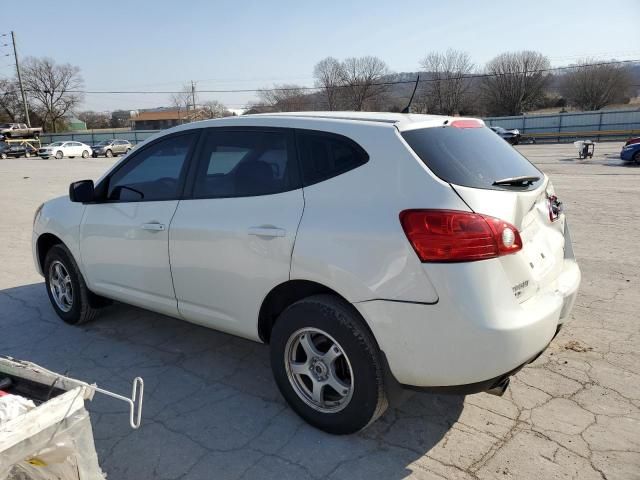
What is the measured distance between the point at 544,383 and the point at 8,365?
3099 millimetres

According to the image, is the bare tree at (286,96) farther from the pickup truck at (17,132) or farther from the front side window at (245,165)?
the front side window at (245,165)

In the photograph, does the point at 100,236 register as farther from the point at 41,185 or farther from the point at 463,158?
the point at 41,185

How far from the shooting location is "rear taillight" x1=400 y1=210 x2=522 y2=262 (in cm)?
223

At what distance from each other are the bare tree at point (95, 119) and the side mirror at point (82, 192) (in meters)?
102

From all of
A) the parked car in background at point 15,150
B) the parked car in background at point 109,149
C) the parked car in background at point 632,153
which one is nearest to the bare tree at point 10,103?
the parked car in background at point 15,150

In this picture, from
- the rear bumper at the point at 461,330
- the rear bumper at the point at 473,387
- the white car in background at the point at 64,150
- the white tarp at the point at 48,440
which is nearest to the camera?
the white tarp at the point at 48,440

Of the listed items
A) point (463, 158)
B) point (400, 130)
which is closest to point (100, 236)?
point (400, 130)

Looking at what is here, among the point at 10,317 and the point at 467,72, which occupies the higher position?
the point at 467,72

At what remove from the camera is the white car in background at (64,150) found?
39.4m

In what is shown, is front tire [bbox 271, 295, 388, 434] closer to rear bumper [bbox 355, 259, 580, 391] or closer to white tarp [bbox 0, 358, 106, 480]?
rear bumper [bbox 355, 259, 580, 391]

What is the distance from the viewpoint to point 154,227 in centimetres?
343

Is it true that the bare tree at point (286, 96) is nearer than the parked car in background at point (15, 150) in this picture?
No

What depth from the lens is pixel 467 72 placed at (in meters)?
71.4

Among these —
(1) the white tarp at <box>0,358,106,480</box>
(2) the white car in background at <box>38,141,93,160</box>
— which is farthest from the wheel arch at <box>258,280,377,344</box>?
(2) the white car in background at <box>38,141,93,160</box>
